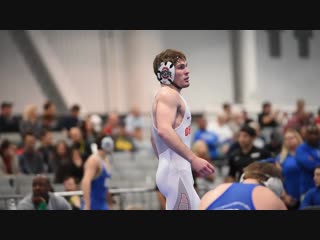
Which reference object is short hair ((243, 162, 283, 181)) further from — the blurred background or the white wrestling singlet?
the blurred background

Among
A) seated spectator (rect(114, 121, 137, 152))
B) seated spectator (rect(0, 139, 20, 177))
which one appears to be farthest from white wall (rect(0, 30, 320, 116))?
seated spectator (rect(0, 139, 20, 177))

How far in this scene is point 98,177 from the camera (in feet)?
38.4

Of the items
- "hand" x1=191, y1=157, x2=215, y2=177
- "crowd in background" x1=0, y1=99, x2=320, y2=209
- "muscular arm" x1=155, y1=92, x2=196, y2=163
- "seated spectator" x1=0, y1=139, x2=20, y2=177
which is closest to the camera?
"hand" x1=191, y1=157, x2=215, y2=177

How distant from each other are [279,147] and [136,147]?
13.5ft

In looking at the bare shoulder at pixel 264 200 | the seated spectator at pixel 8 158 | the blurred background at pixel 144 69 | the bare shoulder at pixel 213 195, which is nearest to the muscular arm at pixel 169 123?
the bare shoulder at pixel 213 195

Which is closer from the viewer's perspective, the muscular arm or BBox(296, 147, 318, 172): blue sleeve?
the muscular arm

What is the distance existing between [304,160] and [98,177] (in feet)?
8.44

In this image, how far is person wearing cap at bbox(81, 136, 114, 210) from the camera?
11.6m

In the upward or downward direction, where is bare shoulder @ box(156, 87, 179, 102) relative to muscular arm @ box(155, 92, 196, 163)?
upward

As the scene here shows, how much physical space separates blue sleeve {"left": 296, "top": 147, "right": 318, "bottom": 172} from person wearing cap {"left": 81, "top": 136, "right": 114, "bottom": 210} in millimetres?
2375

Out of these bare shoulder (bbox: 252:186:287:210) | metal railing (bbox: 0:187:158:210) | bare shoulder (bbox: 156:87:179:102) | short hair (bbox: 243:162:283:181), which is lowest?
metal railing (bbox: 0:187:158:210)

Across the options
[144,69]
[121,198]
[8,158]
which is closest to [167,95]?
[121,198]

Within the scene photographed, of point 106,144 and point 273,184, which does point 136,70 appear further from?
point 273,184

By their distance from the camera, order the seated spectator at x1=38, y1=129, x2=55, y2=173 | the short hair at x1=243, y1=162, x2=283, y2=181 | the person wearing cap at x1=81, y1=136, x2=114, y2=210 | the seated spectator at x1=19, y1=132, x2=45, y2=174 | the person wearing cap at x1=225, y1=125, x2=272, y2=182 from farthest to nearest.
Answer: the seated spectator at x1=38, y1=129, x2=55, y2=173 → the seated spectator at x1=19, y1=132, x2=45, y2=174 → the person wearing cap at x1=225, y1=125, x2=272, y2=182 → the person wearing cap at x1=81, y1=136, x2=114, y2=210 → the short hair at x1=243, y1=162, x2=283, y2=181
